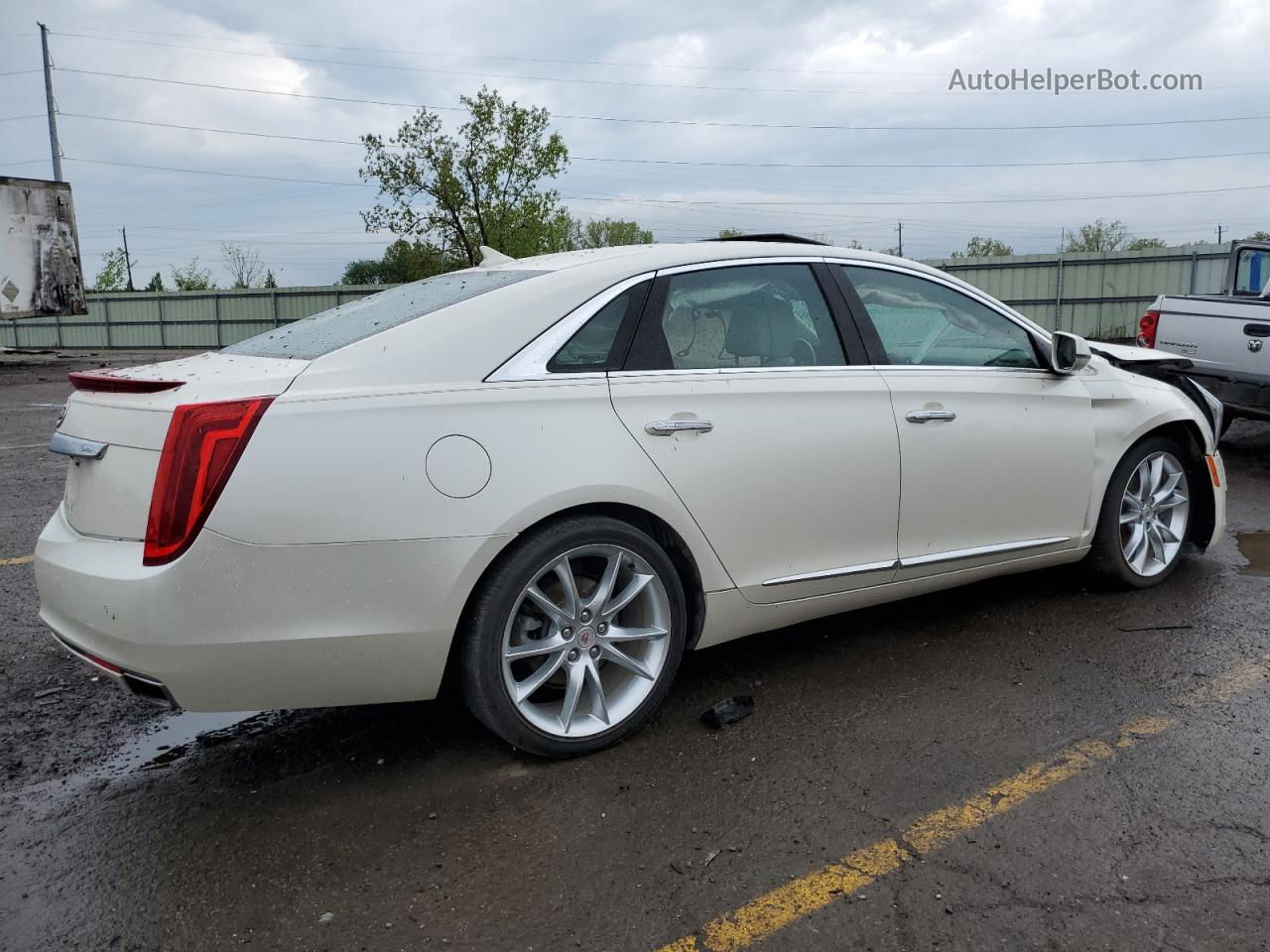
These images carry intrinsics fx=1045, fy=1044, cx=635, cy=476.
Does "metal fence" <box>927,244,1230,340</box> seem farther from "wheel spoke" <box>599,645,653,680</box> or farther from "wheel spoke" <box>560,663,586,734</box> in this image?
"wheel spoke" <box>560,663,586,734</box>

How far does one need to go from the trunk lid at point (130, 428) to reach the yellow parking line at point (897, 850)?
1818 millimetres

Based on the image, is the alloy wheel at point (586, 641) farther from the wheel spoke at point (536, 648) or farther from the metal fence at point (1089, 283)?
the metal fence at point (1089, 283)

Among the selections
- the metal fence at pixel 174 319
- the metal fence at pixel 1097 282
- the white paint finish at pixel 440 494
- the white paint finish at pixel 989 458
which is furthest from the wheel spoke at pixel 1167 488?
the metal fence at pixel 174 319

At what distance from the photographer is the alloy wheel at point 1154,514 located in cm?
482

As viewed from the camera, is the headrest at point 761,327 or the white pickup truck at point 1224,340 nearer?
the headrest at point 761,327

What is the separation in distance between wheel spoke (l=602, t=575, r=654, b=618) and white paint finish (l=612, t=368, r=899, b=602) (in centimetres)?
27

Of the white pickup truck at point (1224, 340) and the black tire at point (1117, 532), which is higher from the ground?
the white pickup truck at point (1224, 340)

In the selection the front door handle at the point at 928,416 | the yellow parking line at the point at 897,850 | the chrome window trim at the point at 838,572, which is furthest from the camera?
the front door handle at the point at 928,416

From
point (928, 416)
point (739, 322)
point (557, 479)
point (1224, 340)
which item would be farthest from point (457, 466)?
point (1224, 340)

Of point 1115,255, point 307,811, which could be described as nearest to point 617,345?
point 307,811

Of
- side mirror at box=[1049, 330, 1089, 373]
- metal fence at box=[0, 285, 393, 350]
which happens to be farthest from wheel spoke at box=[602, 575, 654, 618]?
metal fence at box=[0, 285, 393, 350]

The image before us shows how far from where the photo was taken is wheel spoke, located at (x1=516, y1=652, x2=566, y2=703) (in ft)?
10.4

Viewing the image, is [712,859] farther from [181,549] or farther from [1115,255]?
[1115,255]

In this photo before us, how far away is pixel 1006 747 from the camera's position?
3.33m
